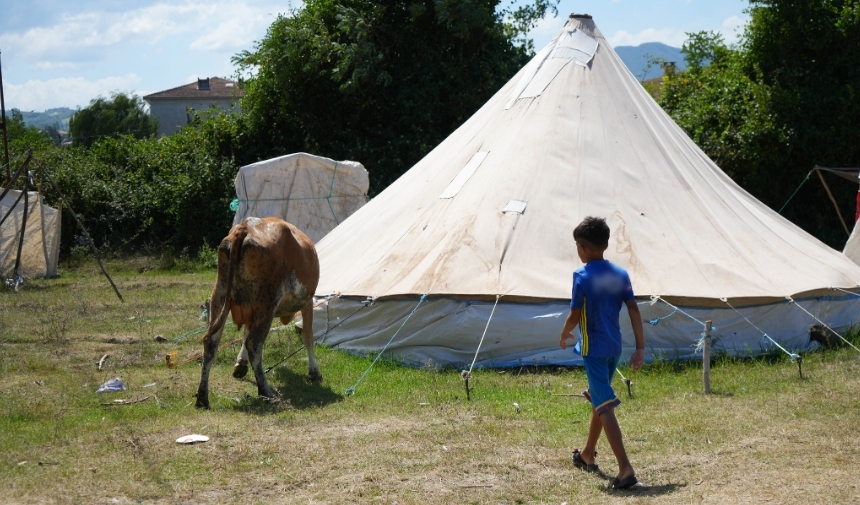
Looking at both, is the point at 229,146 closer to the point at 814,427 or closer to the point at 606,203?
the point at 606,203

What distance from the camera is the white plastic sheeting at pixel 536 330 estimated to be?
27.4 feet

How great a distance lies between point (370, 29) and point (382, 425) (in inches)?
606

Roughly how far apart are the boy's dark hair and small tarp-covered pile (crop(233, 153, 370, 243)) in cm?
1184

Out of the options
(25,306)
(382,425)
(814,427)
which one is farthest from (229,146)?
(814,427)

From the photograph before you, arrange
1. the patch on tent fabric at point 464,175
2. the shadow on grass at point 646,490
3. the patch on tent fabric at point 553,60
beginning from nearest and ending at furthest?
the shadow on grass at point 646,490 → the patch on tent fabric at point 464,175 → the patch on tent fabric at point 553,60

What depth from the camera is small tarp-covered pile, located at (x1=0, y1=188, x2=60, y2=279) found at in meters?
17.6

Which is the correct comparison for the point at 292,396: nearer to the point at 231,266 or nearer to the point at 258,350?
the point at 258,350

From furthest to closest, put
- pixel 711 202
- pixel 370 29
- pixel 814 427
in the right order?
pixel 370 29 → pixel 711 202 → pixel 814 427

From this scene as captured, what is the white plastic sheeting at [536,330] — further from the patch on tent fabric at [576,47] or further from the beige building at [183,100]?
the beige building at [183,100]

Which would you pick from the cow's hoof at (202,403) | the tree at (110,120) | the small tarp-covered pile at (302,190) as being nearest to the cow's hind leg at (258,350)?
the cow's hoof at (202,403)

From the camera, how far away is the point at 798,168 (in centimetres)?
1734

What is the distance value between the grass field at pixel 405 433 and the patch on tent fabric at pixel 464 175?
2260mm

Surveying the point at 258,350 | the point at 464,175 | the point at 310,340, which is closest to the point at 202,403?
the point at 258,350

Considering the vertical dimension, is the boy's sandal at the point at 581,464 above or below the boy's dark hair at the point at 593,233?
below
